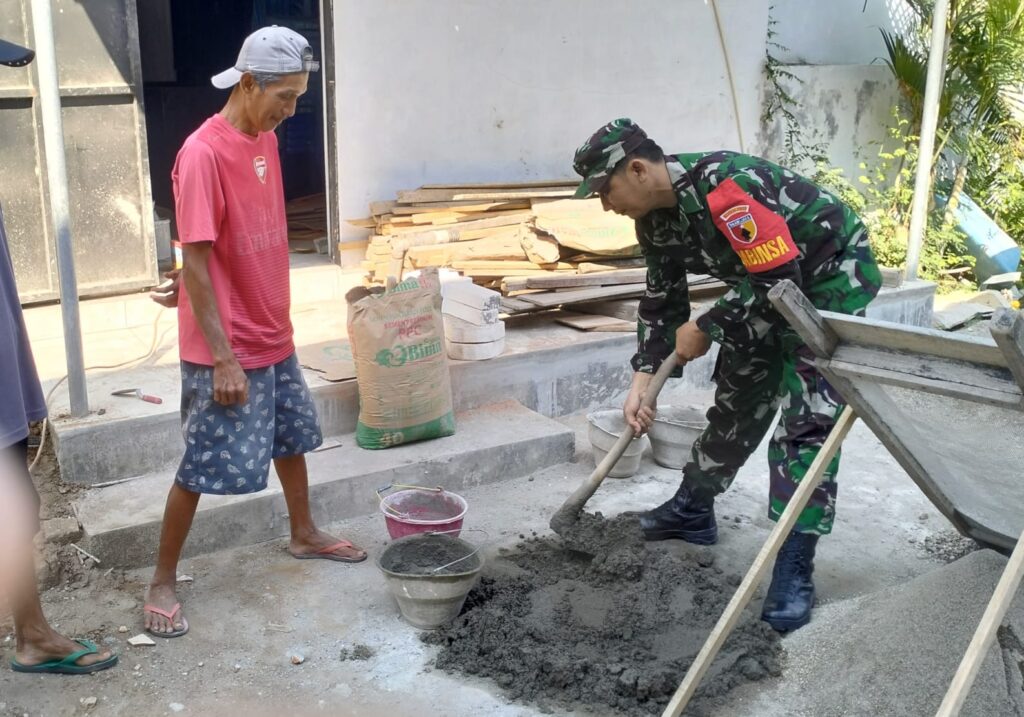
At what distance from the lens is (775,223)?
346 cm

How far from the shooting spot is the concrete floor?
10.8 feet

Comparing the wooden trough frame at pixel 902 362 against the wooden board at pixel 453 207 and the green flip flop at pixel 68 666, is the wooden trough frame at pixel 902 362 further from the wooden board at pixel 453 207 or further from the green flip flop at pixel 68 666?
the wooden board at pixel 453 207

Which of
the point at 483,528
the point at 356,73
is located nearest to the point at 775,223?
the point at 483,528

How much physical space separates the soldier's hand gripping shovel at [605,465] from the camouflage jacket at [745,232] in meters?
0.26

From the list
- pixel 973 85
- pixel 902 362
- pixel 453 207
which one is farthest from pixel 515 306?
pixel 973 85

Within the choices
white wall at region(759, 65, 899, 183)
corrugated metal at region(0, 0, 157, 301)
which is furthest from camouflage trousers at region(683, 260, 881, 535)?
white wall at region(759, 65, 899, 183)

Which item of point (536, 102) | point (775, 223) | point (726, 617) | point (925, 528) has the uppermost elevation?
point (536, 102)

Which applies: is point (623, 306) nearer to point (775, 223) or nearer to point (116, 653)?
point (775, 223)

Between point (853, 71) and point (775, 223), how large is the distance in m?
7.43

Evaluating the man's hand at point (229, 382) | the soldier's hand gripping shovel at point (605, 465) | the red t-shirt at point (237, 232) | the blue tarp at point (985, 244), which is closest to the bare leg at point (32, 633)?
the man's hand at point (229, 382)

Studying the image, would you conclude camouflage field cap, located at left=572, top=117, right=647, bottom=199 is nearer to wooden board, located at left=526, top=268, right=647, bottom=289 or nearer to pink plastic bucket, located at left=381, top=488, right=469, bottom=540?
pink plastic bucket, located at left=381, top=488, right=469, bottom=540

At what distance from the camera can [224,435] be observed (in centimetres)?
360

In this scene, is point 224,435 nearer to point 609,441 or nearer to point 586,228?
point 609,441

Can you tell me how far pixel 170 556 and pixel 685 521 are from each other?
2163mm
